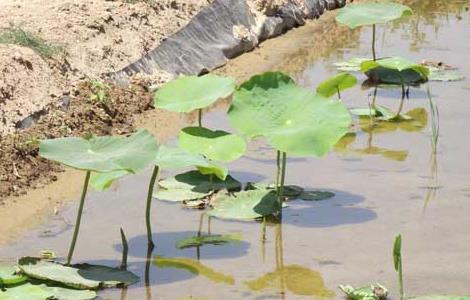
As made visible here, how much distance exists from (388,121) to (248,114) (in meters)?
1.96

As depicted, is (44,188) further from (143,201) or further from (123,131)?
(123,131)

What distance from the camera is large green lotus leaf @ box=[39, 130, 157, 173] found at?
14.6 feet

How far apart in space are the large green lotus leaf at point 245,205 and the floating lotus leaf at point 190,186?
11 centimetres

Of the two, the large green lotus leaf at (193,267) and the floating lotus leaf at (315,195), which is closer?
the large green lotus leaf at (193,267)

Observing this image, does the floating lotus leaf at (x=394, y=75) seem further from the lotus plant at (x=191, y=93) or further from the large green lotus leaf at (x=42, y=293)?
the large green lotus leaf at (x=42, y=293)

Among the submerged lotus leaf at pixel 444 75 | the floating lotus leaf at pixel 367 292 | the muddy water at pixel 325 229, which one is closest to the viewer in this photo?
the floating lotus leaf at pixel 367 292

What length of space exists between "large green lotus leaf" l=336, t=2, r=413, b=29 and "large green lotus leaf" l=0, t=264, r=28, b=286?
144 inches

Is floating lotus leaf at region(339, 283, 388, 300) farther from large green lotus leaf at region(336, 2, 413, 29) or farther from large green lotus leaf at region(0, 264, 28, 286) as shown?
large green lotus leaf at region(336, 2, 413, 29)

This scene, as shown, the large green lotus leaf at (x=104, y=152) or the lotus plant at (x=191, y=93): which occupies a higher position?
the lotus plant at (x=191, y=93)

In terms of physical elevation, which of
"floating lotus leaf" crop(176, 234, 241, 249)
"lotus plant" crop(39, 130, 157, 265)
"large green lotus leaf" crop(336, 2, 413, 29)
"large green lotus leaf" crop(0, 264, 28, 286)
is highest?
"large green lotus leaf" crop(336, 2, 413, 29)

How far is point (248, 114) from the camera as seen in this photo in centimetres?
530

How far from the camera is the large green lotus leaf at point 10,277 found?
176 inches

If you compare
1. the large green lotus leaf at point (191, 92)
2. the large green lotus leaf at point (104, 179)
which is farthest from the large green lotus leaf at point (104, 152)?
the large green lotus leaf at point (191, 92)

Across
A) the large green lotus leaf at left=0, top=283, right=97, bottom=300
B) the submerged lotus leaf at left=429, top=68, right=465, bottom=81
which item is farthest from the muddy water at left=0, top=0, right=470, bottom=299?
the submerged lotus leaf at left=429, top=68, right=465, bottom=81
